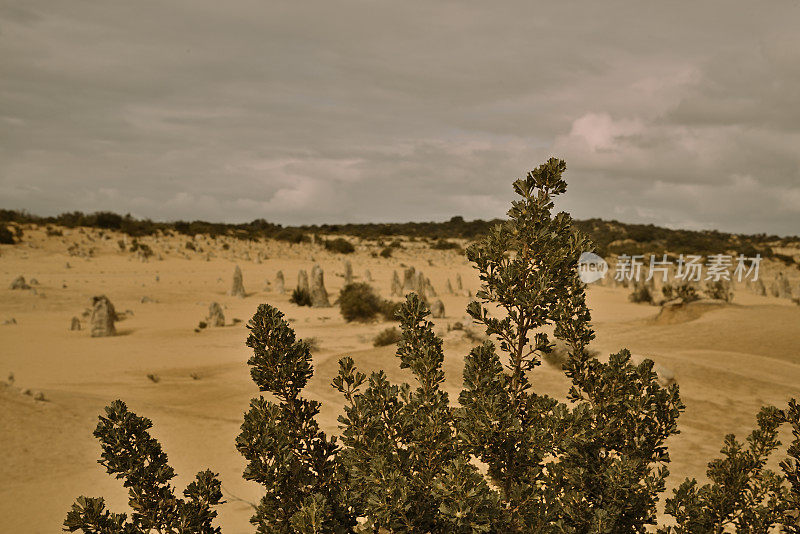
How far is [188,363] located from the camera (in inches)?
711

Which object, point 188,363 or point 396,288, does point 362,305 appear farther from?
point 188,363

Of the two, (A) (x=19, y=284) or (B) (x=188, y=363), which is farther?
(A) (x=19, y=284)

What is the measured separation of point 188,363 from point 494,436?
16.2 metres

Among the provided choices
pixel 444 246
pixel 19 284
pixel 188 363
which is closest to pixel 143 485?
pixel 188 363

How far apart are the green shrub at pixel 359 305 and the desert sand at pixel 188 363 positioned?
0.82m

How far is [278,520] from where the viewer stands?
13.8ft

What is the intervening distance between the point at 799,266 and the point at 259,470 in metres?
69.9

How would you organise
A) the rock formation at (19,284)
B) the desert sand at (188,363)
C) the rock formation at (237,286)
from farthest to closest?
the rock formation at (237,286) < the rock formation at (19,284) < the desert sand at (188,363)

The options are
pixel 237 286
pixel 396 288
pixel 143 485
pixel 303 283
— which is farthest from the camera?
pixel 396 288

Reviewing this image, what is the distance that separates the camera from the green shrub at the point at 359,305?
24.8m

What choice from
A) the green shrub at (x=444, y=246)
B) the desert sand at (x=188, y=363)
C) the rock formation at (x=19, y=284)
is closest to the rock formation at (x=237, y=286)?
the desert sand at (x=188, y=363)
